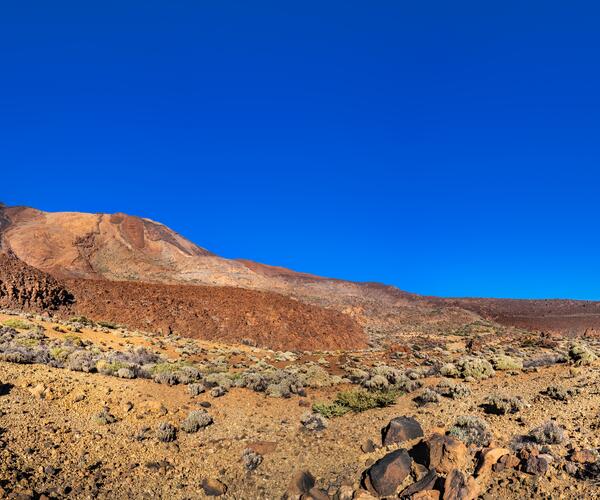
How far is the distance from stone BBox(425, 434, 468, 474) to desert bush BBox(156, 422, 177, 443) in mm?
5669

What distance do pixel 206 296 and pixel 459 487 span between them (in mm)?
31376

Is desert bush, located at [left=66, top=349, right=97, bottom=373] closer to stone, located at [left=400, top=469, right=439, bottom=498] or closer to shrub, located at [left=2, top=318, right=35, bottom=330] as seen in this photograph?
shrub, located at [left=2, top=318, right=35, bottom=330]

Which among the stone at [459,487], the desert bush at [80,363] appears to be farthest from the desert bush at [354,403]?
the desert bush at [80,363]

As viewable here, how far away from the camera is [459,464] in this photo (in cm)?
770

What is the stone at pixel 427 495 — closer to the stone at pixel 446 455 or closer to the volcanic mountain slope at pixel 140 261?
the stone at pixel 446 455

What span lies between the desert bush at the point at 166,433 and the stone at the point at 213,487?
189 cm

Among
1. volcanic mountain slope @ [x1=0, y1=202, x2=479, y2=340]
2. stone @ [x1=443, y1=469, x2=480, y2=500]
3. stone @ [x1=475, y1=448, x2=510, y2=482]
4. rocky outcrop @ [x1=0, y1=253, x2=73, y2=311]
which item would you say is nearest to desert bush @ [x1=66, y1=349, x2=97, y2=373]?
stone @ [x1=443, y1=469, x2=480, y2=500]

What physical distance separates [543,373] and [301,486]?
11.5m

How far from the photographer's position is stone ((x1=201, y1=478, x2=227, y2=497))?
7.88 meters

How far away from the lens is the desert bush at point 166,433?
9703 millimetres

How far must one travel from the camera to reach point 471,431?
9.30m

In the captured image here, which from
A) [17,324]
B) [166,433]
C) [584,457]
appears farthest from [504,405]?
[17,324]

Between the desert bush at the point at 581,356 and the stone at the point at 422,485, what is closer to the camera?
the stone at the point at 422,485

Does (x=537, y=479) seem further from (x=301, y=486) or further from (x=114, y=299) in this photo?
(x=114, y=299)
